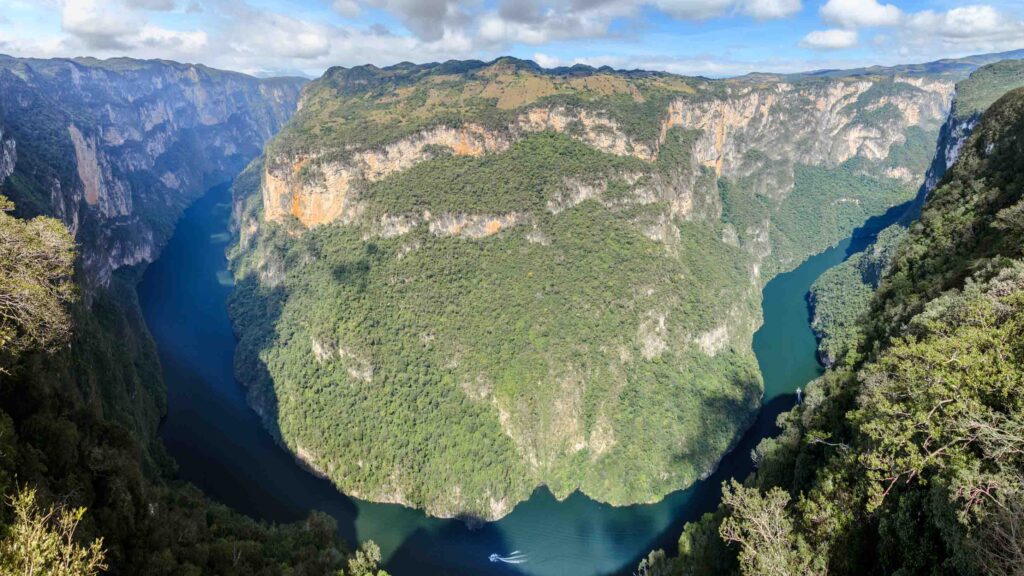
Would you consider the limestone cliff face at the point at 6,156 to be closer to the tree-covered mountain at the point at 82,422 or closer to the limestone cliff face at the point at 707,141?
the tree-covered mountain at the point at 82,422

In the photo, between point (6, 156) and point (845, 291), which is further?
point (845, 291)

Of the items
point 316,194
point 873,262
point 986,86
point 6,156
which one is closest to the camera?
point 6,156

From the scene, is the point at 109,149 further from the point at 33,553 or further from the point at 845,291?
the point at 845,291

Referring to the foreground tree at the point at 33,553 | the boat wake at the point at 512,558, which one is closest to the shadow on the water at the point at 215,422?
the boat wake at the point at 512,558

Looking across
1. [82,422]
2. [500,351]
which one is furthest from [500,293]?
[82,422]

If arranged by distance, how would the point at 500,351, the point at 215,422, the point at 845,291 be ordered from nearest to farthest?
1. the point at 500,351
2. the point at 215,422
3. the point at 845,291

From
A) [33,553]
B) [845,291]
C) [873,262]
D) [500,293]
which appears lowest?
[845,291]

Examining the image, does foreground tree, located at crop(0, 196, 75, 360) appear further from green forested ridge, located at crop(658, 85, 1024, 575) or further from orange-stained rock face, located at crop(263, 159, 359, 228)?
orange-stained rock face, located at crop(263, 159, 359, 228)
